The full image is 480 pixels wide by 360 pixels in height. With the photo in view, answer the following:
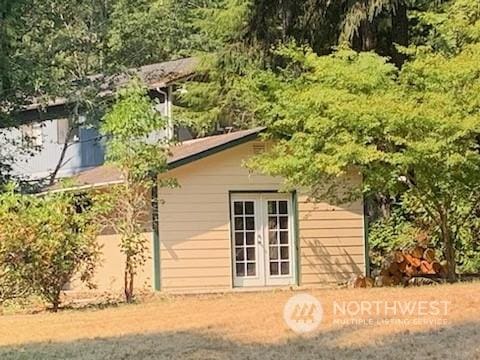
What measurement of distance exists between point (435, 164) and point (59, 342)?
23.4 feet

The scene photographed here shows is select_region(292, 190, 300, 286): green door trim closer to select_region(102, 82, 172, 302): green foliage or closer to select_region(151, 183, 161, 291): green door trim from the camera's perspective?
select_region(151, 183, 161, 291): green door trim

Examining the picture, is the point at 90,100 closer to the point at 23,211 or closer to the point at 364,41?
the point at 364,41

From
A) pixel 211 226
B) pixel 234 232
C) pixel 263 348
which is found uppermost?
pixel 211 226

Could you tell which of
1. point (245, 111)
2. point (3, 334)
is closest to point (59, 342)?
point (3, 334)

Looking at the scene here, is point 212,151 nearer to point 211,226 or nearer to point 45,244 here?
point 211,226

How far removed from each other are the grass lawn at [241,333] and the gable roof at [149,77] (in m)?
11.5

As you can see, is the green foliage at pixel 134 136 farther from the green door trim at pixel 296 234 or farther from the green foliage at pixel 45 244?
the green door trim at pixel 296 234

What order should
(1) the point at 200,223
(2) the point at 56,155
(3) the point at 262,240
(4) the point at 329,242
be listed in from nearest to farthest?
(1) the point at 200,223
(3) the point at 262,240
(4) the point at 329,242
(2) the point at 56,155

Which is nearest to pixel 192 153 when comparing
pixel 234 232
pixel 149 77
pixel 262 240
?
pixel 234 232

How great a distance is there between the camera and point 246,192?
16672 mm

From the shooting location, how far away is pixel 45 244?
12203 millimetres

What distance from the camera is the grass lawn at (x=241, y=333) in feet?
25.3

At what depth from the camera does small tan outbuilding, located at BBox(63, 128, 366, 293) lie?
16.0 m

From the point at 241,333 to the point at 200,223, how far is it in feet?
24.5
